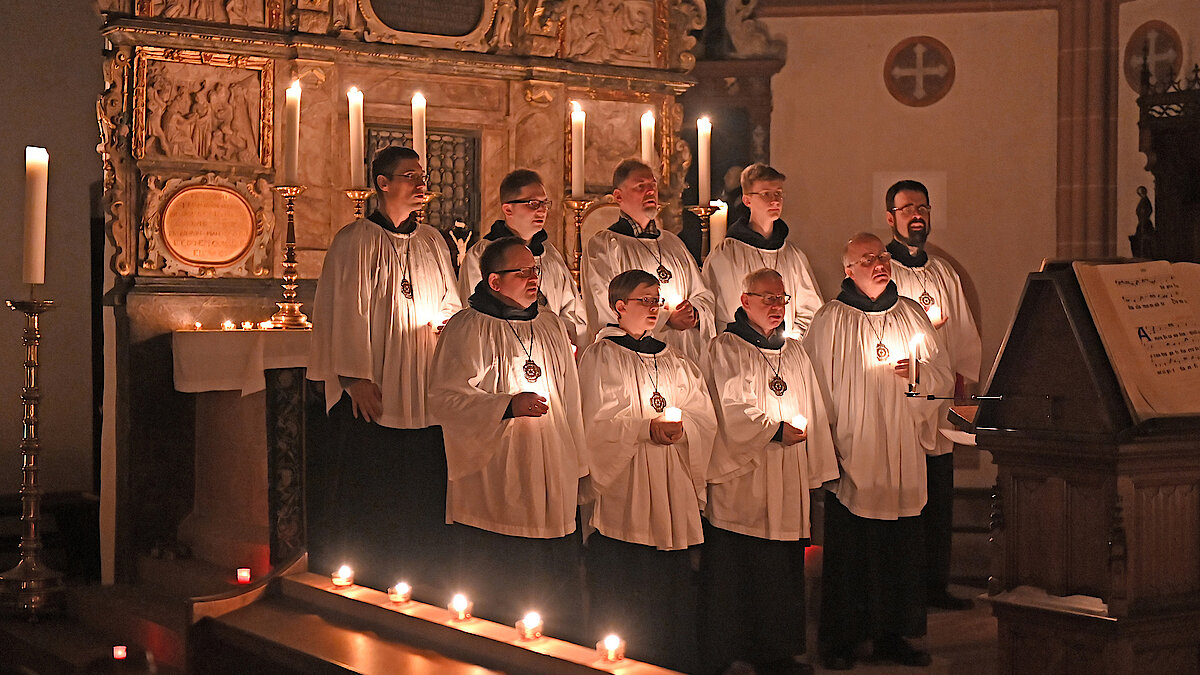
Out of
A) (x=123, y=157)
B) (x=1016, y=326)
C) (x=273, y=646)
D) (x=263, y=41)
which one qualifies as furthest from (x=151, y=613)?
(x=1016, y=326)

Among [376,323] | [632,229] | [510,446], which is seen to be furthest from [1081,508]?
[376,323]

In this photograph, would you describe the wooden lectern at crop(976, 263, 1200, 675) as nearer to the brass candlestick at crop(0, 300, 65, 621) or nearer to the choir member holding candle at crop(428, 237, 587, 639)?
the choir member holding candle at crop(428, 237, 587, 639)

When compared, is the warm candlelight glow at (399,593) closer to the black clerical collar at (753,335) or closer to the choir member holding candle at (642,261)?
the choir member holding candle at (642,261)

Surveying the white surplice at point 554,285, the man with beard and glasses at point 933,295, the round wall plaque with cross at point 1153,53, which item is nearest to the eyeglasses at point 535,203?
the white surplice at point 554,285

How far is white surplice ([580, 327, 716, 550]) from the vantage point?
538 centimetres

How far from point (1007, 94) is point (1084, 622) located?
22.3 ft

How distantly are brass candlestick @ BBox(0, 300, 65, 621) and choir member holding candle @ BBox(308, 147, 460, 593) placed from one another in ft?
6.18

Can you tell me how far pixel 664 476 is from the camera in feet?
17.7

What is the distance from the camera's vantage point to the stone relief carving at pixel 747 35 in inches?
389

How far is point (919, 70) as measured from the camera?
9984mm

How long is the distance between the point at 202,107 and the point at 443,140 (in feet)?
5.27

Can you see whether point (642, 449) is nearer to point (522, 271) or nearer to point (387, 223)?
point (522, 271)

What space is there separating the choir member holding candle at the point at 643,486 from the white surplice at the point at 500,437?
156mm

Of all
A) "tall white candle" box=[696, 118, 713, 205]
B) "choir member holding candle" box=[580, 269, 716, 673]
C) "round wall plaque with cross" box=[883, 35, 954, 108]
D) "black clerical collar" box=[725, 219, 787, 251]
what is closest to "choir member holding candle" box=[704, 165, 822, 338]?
"black clerical collar" box=[725, 219, 787, 251]
